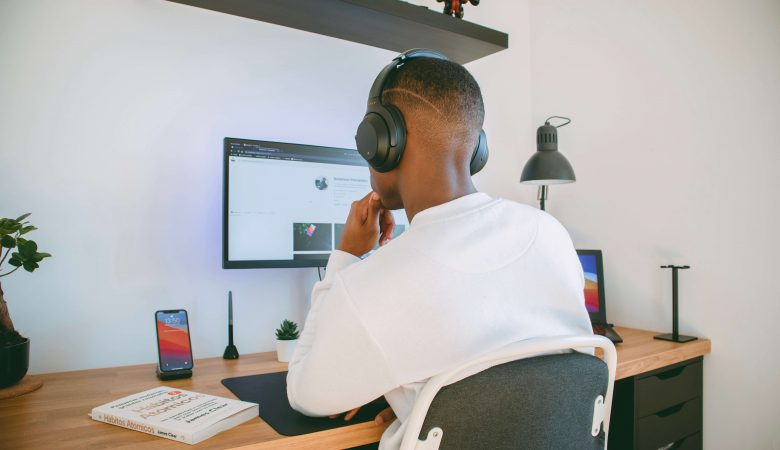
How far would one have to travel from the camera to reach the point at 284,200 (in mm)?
1521

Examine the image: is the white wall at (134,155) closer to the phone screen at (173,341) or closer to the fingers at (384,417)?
the phone screen at (173,341)

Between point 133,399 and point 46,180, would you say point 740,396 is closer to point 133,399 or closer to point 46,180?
point 133,399

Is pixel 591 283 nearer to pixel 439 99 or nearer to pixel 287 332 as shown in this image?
A: pixel 287 332

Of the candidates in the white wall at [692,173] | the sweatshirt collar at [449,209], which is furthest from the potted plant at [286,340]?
the white wall at [692,173]

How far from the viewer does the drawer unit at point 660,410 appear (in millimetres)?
1490

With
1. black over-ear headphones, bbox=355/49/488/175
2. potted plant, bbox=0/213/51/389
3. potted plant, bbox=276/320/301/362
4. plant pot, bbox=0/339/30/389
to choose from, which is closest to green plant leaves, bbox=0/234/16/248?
potted plant, bbox=0/213/51/389

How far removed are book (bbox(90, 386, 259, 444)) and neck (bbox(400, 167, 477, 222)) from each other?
0.49 m

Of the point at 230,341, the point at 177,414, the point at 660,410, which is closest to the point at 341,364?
the point at 177,414

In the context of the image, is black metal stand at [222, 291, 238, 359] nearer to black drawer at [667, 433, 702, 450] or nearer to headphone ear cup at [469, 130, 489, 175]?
headphone ear cup at [469, 130, 489, 175]

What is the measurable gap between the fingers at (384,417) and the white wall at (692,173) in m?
1.27

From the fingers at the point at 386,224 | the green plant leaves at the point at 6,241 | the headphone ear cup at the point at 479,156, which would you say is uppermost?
the headphone ear cup at the point at 479,156

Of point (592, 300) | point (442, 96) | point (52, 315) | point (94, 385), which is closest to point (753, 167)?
point (592, 300)

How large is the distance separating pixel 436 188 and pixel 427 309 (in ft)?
0.85

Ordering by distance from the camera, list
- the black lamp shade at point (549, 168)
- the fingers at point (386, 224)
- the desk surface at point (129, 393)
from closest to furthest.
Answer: the desk surface at point (129, 393) < the fingers at point (386, 224) < the black lamp shade at point (549, 168)
